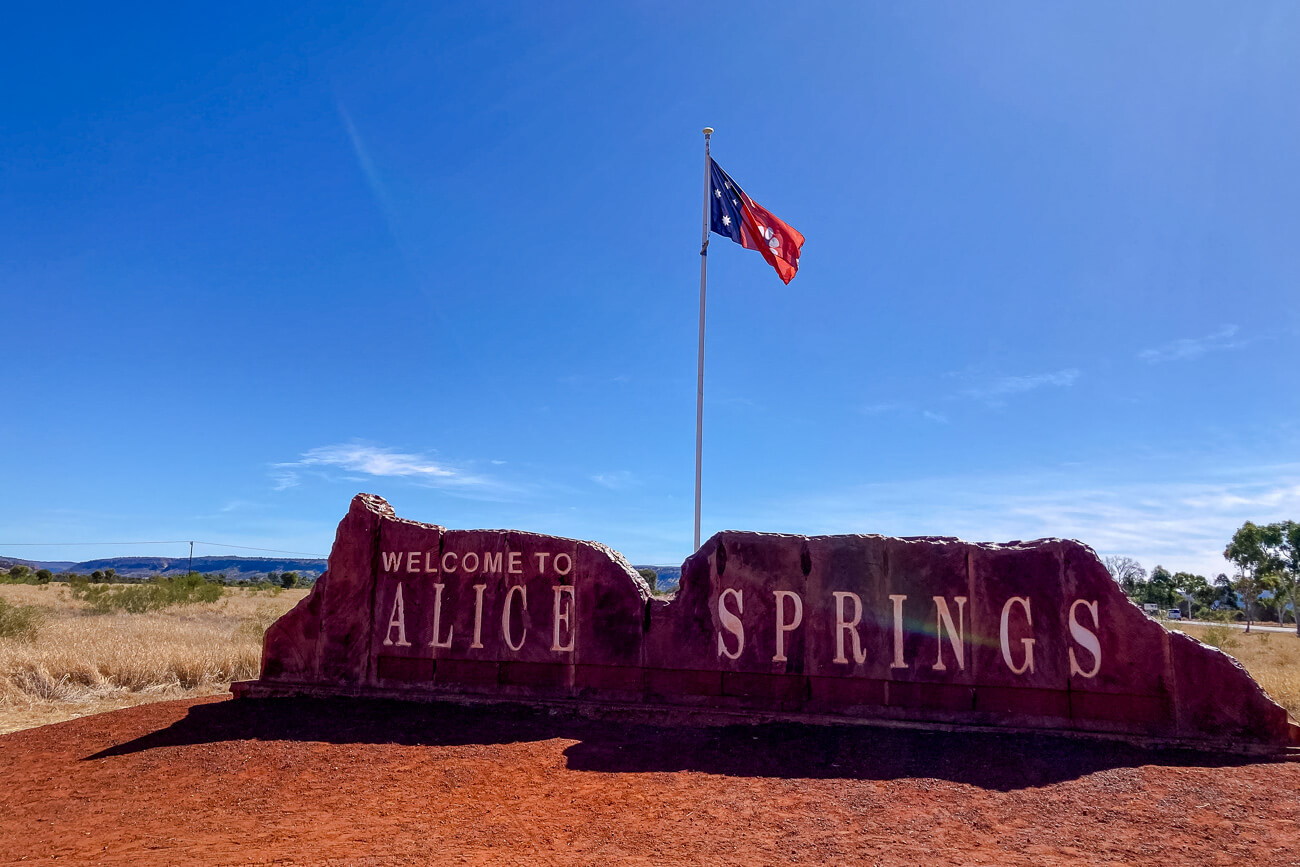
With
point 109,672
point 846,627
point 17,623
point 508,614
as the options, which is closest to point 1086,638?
point 846,627

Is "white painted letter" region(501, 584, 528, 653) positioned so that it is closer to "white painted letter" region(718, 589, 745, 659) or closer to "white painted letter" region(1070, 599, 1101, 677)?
"white painted letter" region(718, 589, 745, 659)

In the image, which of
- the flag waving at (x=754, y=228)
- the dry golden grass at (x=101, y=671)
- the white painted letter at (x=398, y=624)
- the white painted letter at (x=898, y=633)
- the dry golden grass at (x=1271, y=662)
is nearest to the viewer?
the white painted letter at (x=898, y=633)

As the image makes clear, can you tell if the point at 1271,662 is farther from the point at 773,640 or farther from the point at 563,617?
the point at 563,617

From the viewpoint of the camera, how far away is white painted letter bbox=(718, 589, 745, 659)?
752cm

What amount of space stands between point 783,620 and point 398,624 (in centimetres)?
401

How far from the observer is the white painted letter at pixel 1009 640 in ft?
22.5

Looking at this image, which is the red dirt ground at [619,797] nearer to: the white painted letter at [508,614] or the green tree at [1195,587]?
the white painted letter at [508,614]

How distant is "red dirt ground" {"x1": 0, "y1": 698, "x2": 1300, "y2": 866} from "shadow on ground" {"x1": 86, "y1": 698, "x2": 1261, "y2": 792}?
3 centimetres

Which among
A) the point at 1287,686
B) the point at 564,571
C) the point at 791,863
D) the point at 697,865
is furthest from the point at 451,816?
the point at 1287,686

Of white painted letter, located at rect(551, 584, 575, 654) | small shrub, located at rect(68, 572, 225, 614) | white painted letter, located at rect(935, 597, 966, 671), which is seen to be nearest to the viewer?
white painted letter, located at rect(935, 597, 966, 671)

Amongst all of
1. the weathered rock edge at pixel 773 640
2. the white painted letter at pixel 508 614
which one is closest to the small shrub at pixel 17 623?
the weathered rock edge at pixel 773 640

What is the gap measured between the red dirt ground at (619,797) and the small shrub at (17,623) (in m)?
8.92

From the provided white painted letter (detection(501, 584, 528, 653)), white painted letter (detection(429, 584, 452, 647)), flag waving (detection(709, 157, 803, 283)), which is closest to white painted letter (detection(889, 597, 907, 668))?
white painted letter (detection(501, 584, 528, 653))

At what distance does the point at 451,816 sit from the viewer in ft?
16.7
